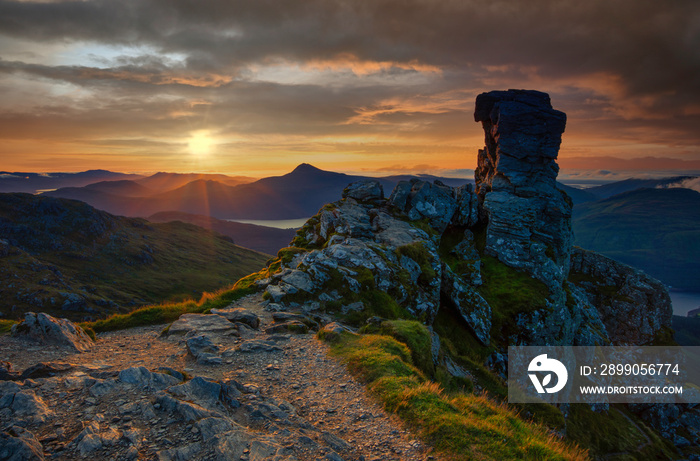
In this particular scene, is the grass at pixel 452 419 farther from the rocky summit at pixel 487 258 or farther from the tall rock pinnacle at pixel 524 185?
the tall rock pinnacle at pixel 524 185

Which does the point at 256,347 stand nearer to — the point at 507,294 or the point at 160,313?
the point at 160,313

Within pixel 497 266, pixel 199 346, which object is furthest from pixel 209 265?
pixel 199 346

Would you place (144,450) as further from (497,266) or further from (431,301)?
(497,266)

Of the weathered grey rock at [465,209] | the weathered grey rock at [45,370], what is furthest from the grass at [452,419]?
the weathered grey rock at [465,209]

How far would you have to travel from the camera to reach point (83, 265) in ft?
496

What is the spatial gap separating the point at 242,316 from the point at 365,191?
118ft

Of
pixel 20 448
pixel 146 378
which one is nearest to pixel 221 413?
pixel 146 378

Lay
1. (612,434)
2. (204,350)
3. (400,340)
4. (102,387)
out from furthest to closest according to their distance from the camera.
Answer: (612,434) → (400,340) → (204,350) → (102,387)

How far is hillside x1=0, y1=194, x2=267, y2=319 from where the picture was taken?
356 ft

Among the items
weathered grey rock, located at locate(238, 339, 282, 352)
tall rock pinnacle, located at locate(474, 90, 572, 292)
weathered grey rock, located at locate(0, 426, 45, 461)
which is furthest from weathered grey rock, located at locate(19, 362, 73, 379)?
tall rock pinnacle, located at locate(474, 90, 572, 292)

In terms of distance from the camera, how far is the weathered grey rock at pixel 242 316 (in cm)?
1994

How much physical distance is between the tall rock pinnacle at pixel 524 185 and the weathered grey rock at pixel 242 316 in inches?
1611

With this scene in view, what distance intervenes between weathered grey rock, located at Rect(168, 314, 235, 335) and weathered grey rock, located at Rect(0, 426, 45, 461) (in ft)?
32.9

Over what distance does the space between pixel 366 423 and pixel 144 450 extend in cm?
647
